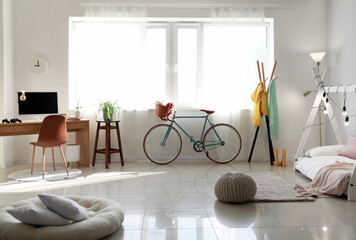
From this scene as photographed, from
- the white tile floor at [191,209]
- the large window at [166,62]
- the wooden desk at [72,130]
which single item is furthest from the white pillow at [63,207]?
the large window at [166,62]

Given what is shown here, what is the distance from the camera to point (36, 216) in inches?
103

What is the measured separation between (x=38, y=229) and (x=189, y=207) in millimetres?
1409

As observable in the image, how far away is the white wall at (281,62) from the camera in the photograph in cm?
616

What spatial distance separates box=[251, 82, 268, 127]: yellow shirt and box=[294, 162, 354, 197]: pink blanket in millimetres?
1772

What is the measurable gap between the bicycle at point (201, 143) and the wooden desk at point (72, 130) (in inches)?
34.2

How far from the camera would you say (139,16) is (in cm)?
620

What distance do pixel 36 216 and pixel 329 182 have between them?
2.81 meters

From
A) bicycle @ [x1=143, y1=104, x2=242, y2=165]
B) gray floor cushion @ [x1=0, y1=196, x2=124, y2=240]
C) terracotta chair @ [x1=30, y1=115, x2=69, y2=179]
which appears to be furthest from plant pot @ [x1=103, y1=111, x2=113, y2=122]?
gray floor cushion @ [x1=0, y1=196, x2=124, y2=240]

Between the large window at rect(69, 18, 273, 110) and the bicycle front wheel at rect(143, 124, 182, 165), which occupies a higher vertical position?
the large window at rect(69, 18, 273, 110)

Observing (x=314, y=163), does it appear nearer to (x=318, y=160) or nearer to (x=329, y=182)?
(x=318, y=160)

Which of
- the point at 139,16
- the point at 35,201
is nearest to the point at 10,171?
the point at 35,201

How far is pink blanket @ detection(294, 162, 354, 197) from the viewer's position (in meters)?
3.90

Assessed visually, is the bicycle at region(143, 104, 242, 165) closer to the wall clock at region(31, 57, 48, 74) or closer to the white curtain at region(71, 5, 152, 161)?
the white curtain at region(71, 5, 152, 161)

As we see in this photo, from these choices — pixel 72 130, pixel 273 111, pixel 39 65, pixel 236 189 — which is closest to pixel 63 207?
pixel 236 189
